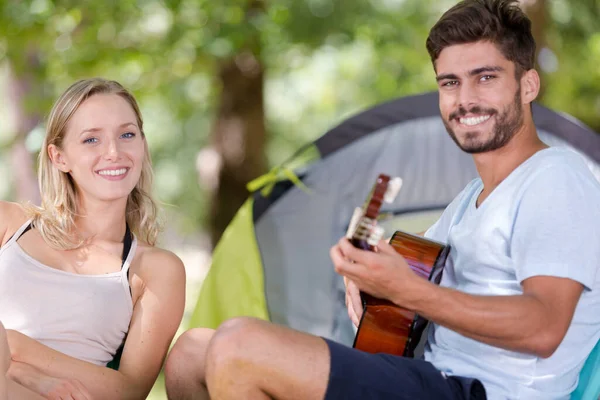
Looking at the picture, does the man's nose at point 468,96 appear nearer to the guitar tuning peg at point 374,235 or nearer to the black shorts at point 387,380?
the guitar tuning peg at point 374,235

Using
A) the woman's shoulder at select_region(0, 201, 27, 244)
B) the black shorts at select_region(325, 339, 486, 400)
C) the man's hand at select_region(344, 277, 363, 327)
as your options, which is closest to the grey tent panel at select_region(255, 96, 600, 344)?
the man's hand at select_region(344, 277, 363, 327)

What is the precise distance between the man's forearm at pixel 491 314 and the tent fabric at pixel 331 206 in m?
1.64

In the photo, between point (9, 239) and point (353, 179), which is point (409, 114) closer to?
point (353, 179)

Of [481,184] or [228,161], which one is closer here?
[481,184]

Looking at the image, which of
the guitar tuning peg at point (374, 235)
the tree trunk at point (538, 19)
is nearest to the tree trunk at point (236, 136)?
the tree trunk at point (538, 19)

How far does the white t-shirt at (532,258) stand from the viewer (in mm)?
1637

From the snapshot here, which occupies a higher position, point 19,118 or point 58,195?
point 19,118

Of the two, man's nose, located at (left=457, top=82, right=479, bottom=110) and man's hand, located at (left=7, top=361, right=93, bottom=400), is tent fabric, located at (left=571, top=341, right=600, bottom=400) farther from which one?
man's hand, located at (left=7, top=361, right=93, bottom=400)

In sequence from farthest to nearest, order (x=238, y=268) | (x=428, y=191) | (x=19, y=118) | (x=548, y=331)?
(x=19, y=118), (x=428, y=191), (x=238, y=268), (x=548, y=331)

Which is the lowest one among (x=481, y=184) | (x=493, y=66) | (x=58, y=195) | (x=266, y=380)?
(x=266, y=380)

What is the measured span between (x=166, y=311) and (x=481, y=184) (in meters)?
0.92

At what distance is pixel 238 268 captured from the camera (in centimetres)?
329

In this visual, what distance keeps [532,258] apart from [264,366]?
0.60 m

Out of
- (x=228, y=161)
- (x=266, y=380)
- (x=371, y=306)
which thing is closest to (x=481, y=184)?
(x=371, y=306)
